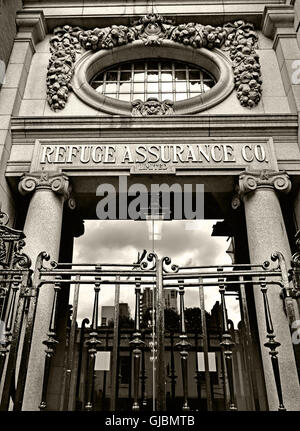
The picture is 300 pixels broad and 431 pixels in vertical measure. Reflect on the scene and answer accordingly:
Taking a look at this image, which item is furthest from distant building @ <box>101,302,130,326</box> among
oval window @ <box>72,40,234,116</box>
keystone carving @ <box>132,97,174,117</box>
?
oval window @ <box>72,40,234,116</box>

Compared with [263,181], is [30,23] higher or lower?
higher

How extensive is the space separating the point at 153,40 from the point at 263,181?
500cm

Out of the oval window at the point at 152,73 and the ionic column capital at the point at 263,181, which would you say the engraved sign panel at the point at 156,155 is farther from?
the oval window at the point at 152,73

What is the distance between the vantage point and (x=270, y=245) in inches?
315

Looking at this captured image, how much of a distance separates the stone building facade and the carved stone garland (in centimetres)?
3

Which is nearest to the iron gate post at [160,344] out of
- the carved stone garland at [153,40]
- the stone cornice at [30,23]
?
the carved stone garland at [153,40]

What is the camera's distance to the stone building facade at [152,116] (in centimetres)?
873

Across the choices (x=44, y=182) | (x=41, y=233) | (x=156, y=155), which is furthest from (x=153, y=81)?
(x=41, y=233)

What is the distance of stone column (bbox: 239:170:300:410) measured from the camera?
6.71 meters

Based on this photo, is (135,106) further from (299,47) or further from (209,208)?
(299,47)

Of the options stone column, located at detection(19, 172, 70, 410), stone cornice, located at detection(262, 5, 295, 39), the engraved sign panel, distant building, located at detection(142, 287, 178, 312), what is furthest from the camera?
stone cornice, located at detection(262, 5, 295, 39)

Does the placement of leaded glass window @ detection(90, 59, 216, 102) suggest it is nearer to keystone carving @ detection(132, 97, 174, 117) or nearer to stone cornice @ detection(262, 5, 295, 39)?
keystone carving @ detection(132, 97, 174, 117)

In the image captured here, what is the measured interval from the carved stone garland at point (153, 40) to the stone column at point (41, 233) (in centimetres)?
249

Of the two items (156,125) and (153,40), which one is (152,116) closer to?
(156,125)
